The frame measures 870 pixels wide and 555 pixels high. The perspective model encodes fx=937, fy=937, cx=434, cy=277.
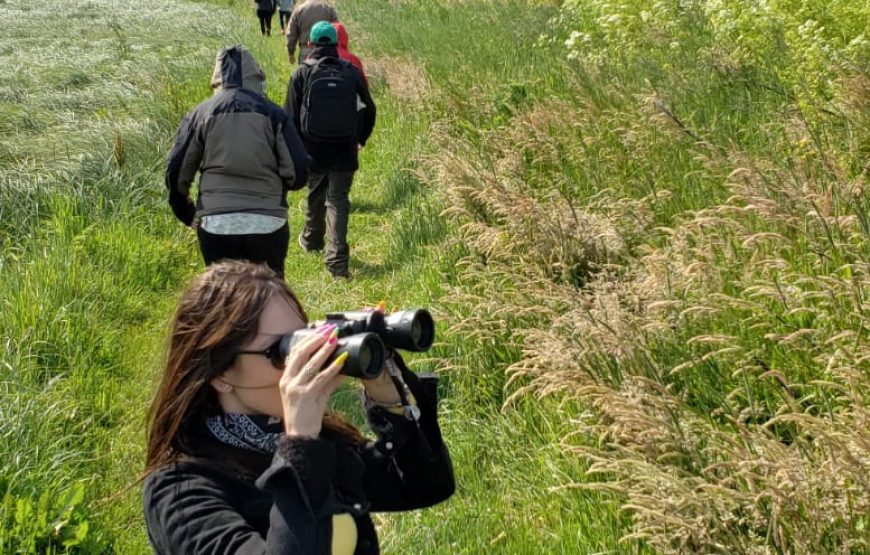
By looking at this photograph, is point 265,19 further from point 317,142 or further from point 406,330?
point 406,330

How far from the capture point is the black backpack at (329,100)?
695 centimetres

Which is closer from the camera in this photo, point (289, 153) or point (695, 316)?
point (695, 316)

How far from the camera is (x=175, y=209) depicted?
5.55 m

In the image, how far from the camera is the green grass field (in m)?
2.97

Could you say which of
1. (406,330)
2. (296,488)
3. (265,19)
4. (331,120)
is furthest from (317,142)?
(265,19)

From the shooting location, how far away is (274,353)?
7.21ft

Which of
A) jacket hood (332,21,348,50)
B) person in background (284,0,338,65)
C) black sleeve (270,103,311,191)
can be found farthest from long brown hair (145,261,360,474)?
person in background (284,0,338,65)

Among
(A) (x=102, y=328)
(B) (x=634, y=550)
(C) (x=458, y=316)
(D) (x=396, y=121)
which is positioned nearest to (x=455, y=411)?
(C) (x=458, y=316)

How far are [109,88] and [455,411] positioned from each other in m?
10.1

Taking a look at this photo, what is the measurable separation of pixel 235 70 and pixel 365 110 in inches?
83.3

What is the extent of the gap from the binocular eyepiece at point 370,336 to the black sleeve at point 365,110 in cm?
511

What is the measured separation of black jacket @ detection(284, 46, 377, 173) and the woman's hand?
530cm

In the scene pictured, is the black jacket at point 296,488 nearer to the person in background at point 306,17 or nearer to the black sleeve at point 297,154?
the black sleeve at point 297,154

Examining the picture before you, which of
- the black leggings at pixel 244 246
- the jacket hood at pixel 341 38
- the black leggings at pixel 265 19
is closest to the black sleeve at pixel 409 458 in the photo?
the black leggings at pixel 244 246
